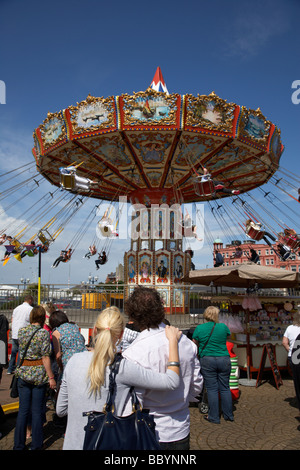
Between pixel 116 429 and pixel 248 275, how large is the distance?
212 inches

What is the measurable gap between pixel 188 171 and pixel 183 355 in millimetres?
13586

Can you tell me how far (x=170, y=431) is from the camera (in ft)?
7.43

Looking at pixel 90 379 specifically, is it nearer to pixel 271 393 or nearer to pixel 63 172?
pixel 271 393

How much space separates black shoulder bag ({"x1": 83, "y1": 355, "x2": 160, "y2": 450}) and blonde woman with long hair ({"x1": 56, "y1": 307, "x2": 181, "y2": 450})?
0.04 metres

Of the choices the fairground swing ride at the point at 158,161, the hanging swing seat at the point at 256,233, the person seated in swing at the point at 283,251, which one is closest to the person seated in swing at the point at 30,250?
the fairground swing ride at the point at 158,161

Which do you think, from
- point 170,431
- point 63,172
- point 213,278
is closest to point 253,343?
point 213,278

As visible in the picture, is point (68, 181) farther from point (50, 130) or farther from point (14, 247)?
point (14, 247)

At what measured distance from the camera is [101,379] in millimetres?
1999

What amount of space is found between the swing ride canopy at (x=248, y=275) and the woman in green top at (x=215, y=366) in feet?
7.12

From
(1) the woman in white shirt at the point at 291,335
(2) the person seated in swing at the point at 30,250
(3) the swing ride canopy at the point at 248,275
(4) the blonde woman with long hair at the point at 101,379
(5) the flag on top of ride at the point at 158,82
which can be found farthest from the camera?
(5) the flag on top of ride at the point at 158,82

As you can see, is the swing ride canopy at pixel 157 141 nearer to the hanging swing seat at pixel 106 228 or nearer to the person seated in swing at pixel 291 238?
the hanging swing seat at pixel 106 228

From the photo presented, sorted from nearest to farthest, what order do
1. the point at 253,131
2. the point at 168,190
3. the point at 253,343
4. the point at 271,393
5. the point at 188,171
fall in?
the point at 271,393, the point at 253,343, the point at 253,131, the point at 188,171, the point at 168,190

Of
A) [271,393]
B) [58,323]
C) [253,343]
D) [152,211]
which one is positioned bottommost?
[271,393]

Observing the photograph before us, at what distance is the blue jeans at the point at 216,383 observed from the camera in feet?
16.0
